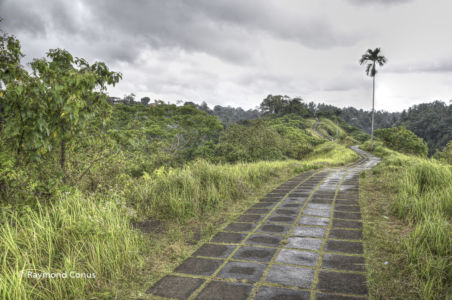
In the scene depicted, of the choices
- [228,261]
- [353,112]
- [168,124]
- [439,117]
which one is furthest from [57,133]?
[353,112]

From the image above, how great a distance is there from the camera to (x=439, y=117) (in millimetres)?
64250

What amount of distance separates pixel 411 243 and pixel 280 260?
1.68m

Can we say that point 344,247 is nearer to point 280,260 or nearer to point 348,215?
point 280,260

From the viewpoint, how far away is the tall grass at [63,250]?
2.76 m

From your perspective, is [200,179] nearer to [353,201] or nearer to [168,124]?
[353,201]

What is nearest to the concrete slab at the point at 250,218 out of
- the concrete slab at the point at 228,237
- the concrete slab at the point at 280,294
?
the concrete slab at the point at 228,237

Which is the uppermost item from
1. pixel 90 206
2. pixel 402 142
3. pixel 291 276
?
pixel 402 142

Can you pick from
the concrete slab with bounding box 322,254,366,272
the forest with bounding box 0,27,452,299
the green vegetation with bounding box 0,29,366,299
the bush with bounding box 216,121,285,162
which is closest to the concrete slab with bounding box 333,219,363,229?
the forest with bounding box 0,27,452,299

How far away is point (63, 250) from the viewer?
329cm

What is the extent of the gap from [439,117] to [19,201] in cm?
8147

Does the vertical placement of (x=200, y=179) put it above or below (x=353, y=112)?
below

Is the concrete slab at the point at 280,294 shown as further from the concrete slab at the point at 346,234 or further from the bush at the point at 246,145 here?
the bush at the point at 246,145

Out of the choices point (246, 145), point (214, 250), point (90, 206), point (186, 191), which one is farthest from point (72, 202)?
point (246, 145)

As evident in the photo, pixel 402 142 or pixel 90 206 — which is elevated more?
pixel 402 142
